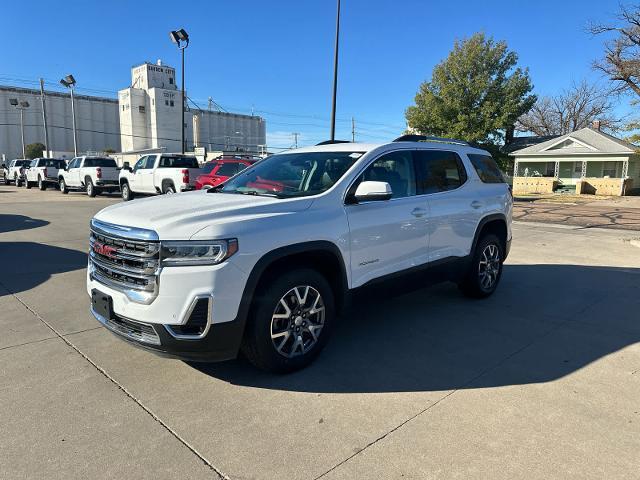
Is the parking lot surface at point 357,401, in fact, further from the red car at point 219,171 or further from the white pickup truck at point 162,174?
the white pickup truck at point 162,174

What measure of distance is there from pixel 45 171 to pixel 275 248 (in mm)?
27759

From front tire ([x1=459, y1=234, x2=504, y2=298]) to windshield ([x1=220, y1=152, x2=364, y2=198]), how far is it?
7.10 feet

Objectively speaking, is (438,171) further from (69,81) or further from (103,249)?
(69,81)

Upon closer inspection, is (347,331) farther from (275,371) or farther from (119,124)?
(119,124)

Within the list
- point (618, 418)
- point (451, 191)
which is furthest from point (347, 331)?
point (618, 418)

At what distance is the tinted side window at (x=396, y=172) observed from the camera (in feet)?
14.1

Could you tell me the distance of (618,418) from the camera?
121 inches

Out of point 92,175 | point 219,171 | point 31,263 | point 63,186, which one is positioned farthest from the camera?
point 63,186

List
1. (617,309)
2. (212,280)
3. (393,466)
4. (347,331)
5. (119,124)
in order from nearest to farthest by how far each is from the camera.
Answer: (393,466) → (212,280) → (347,331) → (617,309) → (119,124)

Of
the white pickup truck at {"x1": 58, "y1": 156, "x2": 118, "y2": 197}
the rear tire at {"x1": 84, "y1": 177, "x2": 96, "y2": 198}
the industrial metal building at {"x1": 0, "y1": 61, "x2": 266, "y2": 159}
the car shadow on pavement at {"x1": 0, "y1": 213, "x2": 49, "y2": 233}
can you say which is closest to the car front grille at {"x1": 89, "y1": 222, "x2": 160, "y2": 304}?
the car shadow on pavement at {"x1": 0, "y1": 213, "x2": 49, "y2": 233}

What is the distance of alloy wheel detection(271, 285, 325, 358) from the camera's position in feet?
11.4

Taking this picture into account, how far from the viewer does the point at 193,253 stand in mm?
3072

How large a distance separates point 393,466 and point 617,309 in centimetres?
424

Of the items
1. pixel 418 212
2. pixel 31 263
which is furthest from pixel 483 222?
pixel 31 263
